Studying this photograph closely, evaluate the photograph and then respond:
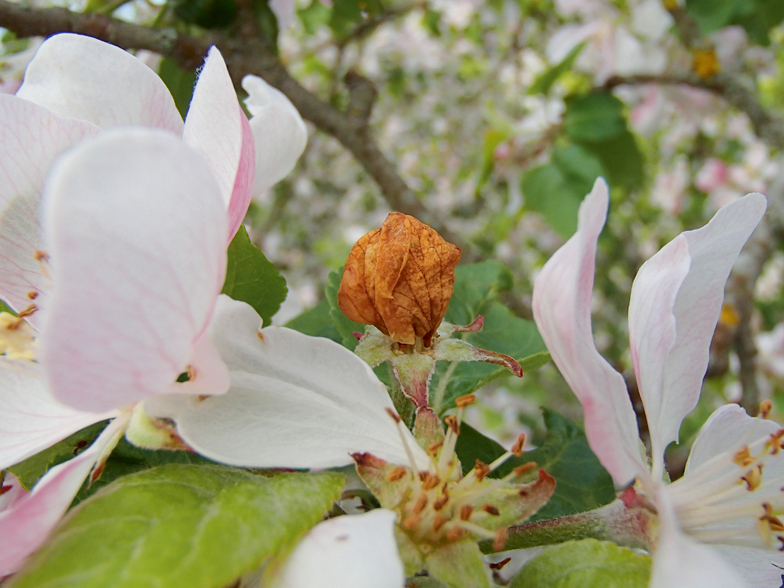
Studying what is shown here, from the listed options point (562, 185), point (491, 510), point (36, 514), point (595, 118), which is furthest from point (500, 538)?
point (595, 118)

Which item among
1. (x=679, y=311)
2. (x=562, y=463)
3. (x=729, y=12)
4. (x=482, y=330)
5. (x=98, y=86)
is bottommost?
(x=562, y=463)

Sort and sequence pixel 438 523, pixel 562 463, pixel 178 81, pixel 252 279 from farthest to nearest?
pixel 178 81, pixel 562 463, pixel 252 279, pixel 438 523

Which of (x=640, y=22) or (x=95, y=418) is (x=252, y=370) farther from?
(x=640, y=22)

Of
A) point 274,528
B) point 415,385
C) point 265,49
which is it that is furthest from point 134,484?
point 265,49

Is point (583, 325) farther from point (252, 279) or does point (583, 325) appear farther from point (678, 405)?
point (252, 279)

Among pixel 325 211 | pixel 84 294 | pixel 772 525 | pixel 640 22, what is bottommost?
pixel 325 211

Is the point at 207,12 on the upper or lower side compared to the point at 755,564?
upper

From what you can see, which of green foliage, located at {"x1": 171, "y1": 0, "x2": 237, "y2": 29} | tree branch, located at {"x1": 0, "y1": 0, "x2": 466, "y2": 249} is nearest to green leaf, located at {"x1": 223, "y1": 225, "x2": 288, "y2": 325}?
tree branch, located at {"x1": 0, "y1": 0, "x2": 466, "y2": 249}
